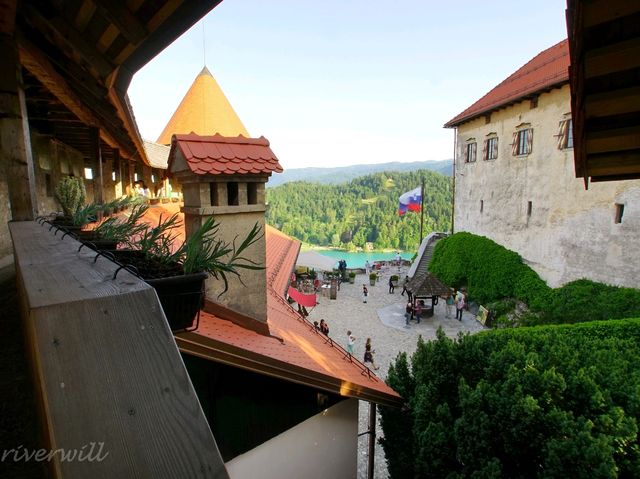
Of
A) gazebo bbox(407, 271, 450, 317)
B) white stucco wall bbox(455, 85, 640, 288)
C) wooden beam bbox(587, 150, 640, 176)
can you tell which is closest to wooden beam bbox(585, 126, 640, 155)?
wooden beam bbox(587, 150, 640, 176)

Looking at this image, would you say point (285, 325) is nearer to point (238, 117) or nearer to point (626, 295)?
point (626, 295)

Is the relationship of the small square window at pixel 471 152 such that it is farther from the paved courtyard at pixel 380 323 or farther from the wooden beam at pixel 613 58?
the wooden beam at pixel 613 58

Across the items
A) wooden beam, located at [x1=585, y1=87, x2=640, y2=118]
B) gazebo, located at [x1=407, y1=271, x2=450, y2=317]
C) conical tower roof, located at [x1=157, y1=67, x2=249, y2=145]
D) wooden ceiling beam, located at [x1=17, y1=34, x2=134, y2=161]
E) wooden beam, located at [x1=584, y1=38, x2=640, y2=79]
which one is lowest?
gazebo, located at [x1=407, y1=271, x2=450, y2=317]

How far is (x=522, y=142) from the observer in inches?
697

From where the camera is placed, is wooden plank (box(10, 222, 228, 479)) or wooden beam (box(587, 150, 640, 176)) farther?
wooden beam (box(587, 150, 640, 176))

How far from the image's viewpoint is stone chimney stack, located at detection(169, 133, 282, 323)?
14.6 feet

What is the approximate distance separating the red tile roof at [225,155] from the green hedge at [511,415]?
367 cm

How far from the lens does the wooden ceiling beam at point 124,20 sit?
2.28 meters

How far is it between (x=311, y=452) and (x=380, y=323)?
11.7m

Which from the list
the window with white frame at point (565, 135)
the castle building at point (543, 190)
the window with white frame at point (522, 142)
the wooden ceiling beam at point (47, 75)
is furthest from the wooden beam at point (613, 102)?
the window with white frame at point (522, 142)

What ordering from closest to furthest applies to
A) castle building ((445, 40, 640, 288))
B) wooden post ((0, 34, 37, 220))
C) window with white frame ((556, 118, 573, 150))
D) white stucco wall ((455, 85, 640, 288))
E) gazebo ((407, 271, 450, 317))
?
wooden post ((0, 34, 37, 220)) < white stucco wall ((455, 85, 640, 288)) < castle building ((445, 40, 640, 288)) < window with white frame ((556, 118, 573, 150)) < gazebo ((407, 271, 450, 317))

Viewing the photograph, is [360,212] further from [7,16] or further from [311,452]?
[7,16]

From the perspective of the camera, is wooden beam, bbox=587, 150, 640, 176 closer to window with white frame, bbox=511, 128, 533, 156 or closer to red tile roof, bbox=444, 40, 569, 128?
red tile roof, bbox=444, 40, 569, 128

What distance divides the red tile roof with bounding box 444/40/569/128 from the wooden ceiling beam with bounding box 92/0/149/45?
16.5 meters
